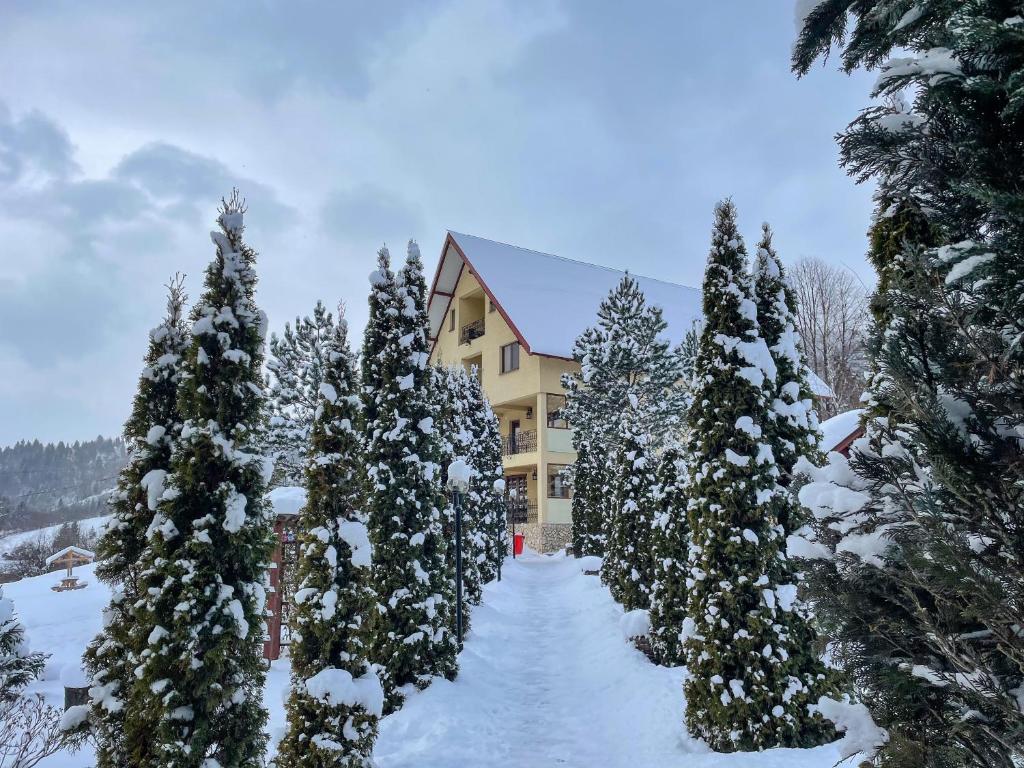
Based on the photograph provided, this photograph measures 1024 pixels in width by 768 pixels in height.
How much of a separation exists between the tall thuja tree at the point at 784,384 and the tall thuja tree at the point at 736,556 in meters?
0.27

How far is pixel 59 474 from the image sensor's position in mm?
84438

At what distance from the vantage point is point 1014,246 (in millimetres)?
1978

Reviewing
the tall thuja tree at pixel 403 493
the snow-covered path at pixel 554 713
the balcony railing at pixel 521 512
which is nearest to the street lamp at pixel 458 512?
the snow-covered path at pixel 554 713

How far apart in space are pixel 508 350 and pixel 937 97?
30668 mm

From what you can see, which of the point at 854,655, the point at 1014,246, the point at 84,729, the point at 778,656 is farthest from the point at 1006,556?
the point at 84,729

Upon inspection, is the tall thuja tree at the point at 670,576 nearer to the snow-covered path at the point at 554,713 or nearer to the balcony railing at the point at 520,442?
the snow-covered path at the point at 554,713

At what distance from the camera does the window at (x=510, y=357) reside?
3195cm

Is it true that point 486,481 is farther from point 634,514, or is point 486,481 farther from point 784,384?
point 784,384

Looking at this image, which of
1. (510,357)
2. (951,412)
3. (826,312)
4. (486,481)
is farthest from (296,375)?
(826,312)

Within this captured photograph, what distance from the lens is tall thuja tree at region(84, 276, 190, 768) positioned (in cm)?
474

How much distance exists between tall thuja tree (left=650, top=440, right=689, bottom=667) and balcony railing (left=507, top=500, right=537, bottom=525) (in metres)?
21.9

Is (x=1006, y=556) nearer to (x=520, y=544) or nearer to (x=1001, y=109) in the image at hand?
(x=1001, y=109)

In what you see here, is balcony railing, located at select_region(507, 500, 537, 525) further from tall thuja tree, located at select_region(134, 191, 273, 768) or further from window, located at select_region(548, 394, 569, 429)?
tall thuja tree, located at select_region(134, 191, 273, 768)

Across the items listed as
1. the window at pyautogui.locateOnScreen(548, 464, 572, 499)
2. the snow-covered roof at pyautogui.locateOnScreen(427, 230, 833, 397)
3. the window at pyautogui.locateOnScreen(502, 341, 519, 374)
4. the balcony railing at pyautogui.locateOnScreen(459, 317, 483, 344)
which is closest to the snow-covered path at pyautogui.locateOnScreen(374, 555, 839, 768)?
the window at pyautogui.locateOnScreen(548, 464, 572, 499)
